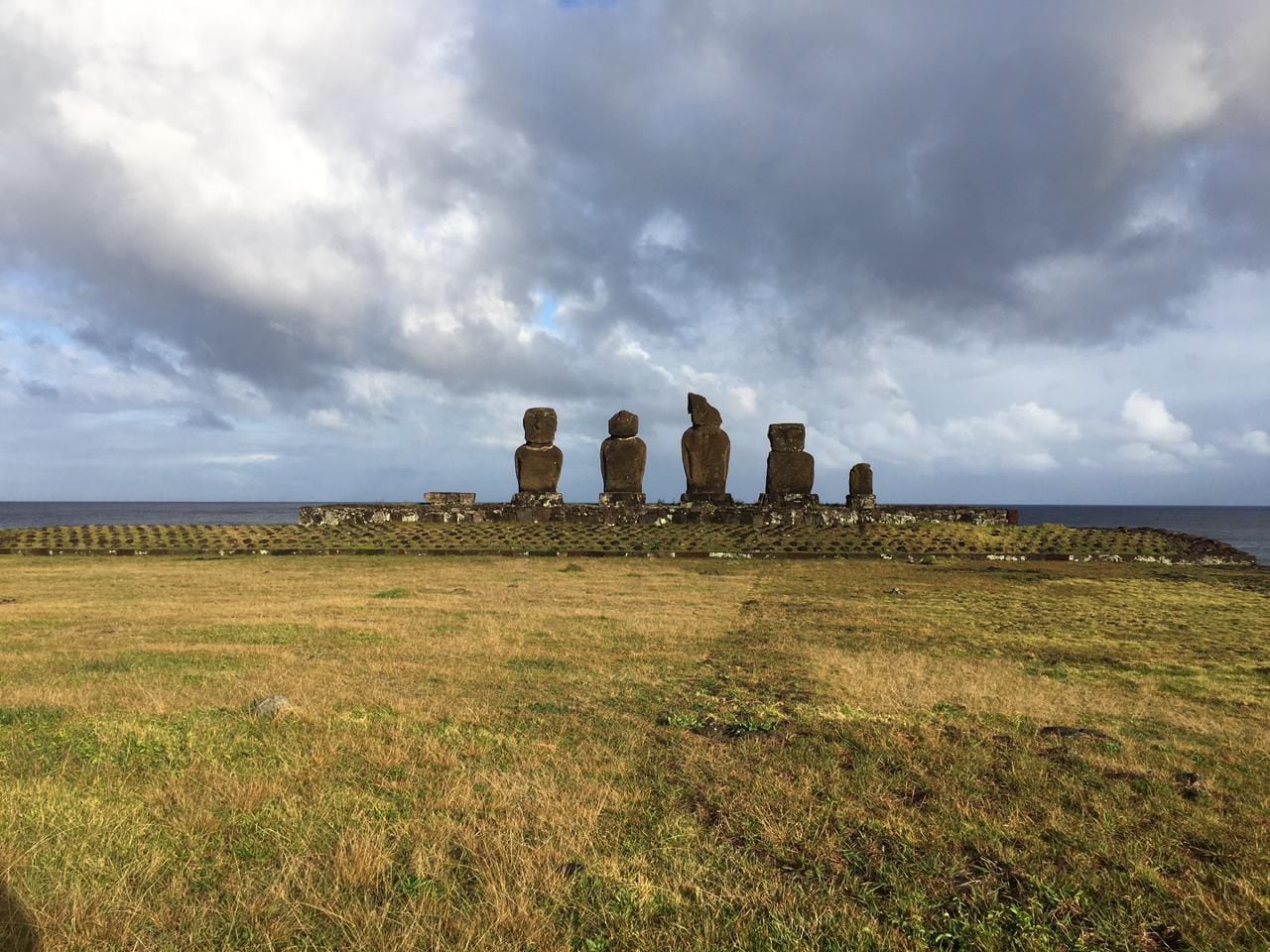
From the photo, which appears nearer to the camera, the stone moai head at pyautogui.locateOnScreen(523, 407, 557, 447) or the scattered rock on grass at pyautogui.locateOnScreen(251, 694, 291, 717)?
the scattered rock on grass at pyautogui.locateOnScreen(251, 694, 291, 717)

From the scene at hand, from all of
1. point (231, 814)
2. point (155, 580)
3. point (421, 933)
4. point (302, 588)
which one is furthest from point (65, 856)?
point (155, 580)

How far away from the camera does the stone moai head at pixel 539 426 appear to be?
28.4 metres

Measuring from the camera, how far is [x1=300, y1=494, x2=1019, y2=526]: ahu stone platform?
26453mm

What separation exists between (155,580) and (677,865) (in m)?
16.5

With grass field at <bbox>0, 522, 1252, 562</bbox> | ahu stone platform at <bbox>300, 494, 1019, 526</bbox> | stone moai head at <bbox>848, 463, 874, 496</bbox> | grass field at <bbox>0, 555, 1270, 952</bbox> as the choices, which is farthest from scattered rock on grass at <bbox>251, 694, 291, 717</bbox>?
stone moai head at <bbox>848, 463, 874, 496</bbox>

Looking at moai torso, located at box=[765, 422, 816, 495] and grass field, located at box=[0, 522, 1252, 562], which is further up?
moai torso, located at box=[765, 422, 816, 495]

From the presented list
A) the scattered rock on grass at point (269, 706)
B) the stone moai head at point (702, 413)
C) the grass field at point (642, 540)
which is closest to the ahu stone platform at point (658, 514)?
the grass field at point (642, 540)

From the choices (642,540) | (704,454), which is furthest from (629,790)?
(704,454)

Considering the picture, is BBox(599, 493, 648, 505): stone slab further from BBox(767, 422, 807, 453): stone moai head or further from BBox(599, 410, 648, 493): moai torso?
BBox(767, 422, 807, 453): stone moai head

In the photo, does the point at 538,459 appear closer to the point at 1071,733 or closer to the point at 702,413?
the point at 702,413

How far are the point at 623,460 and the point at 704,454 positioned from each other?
298 centimetres

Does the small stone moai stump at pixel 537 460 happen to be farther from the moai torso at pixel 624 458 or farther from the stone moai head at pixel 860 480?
the stone moai head at pixel 860 480

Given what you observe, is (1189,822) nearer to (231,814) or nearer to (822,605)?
(231,814)

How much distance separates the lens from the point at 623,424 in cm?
2788
